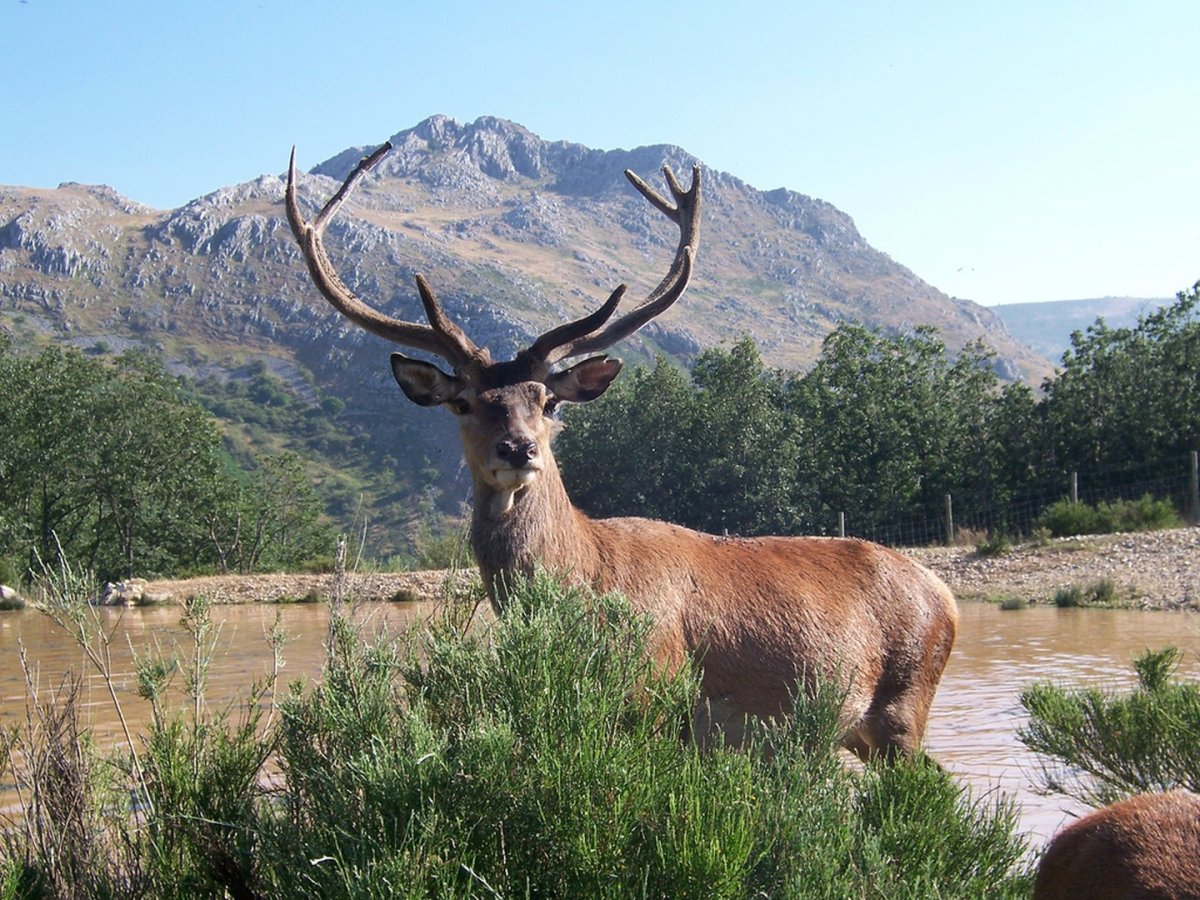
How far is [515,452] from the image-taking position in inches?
257

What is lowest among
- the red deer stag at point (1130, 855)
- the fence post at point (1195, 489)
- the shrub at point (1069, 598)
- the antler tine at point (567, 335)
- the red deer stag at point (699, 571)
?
the shrub at point (1069, 598)

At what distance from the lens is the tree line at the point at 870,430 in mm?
41656

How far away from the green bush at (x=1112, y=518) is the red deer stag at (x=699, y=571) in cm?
2152

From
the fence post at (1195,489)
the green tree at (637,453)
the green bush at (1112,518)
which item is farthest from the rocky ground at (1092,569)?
the green tree at (637,453)

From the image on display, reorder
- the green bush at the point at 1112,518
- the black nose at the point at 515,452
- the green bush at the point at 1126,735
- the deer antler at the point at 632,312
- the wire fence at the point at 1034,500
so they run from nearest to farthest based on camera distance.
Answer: the black nose at the point at 515,452 < the green bush at the point at 1126,735 < the deer antler at the point at 632,312 < the green bush at the point at 1112,518 < the wire fence at the point at 1034,500

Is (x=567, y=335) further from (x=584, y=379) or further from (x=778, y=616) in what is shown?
(x=778, y=616)

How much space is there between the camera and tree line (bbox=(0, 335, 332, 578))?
43.1 metres

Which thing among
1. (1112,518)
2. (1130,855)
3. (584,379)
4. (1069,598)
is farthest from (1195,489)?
(1130,855)

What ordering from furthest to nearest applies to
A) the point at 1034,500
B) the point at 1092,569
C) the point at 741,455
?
the point at 741,455, the point at 1034,500, the point at 1092,569

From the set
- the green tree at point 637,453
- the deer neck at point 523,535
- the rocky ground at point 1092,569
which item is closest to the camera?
the deer neck at point 523,535

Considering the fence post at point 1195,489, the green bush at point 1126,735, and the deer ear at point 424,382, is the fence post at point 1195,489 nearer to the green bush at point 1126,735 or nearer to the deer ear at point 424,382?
the green bush at point 1126,735

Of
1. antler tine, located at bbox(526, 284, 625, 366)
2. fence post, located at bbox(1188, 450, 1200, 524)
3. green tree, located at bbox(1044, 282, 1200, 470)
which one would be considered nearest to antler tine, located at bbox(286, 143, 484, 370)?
antler tine, located at bbox(526, 284, 625, 366)

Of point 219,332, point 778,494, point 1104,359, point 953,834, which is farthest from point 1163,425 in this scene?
point 219,332

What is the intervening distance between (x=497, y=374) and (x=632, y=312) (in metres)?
1.12
